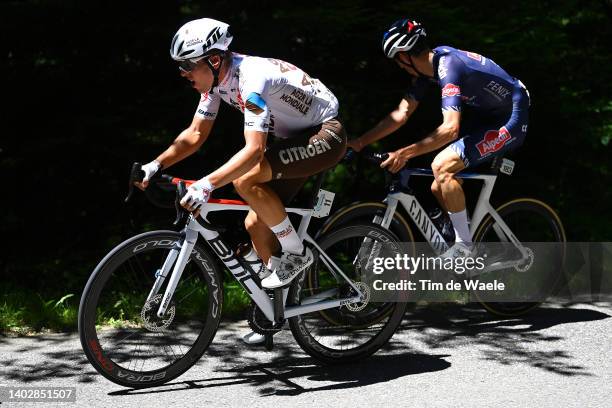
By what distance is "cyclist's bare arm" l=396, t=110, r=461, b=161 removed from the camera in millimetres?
6076

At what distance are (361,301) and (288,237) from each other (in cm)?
80

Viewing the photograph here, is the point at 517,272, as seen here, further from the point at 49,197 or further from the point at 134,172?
the point at 49,197

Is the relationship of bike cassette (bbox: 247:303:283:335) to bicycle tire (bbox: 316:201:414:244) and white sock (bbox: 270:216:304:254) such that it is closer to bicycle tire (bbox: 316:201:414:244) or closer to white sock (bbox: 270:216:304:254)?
white sock (bbox: 270:216:304:254)

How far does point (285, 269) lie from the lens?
537cm

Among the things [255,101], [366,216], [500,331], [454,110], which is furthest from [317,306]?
[454,110]

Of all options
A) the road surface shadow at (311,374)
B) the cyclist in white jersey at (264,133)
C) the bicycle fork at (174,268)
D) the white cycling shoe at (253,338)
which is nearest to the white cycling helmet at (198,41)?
the cyclist in white jersey at (264,133)

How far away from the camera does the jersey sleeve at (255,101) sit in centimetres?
488

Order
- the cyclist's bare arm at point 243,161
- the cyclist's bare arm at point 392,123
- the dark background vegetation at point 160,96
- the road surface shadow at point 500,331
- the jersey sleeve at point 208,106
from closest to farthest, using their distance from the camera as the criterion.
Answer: the cyclist's bare arm at point 243,161
the jersey sleeve at point 208,106
the road surface shadow at point 500,331
the cyclist's bare arm at point 392,123
the dark background vegetation at point 160,96

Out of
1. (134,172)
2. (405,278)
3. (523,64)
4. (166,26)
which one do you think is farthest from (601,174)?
(134,172)

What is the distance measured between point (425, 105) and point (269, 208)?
3524 mm

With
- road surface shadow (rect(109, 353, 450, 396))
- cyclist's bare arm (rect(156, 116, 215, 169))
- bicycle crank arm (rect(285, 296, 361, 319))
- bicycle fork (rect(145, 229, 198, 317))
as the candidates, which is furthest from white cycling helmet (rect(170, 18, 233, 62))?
road surface shadow (rect(109, 353, 450, 396))

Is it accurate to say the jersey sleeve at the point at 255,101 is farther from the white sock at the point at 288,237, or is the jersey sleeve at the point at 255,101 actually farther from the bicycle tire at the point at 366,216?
the bicycle tire at the point at 366,216

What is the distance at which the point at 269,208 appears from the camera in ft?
17.0

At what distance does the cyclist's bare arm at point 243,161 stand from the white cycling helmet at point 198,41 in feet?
1.78
